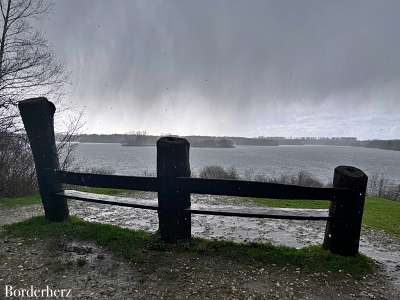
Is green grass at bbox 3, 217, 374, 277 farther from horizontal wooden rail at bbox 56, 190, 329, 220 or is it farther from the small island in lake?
the small island in lake

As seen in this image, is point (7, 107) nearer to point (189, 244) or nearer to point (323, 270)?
point (189, 244)

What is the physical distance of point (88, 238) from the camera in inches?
200

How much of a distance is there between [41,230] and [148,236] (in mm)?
2020

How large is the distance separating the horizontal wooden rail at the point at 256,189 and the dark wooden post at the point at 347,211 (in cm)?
13

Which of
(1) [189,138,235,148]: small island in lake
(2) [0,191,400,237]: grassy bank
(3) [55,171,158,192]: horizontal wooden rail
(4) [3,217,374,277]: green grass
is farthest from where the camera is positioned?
(1) [189,138,235,148]: small island in lake

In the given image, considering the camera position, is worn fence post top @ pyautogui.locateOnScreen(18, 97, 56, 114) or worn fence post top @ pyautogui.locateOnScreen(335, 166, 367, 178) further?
worn fence post top @ pyautogui.locateOnScreen(18, 97, 56, 114)

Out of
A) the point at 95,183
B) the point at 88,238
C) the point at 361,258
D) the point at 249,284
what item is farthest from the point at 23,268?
the point at 361,258

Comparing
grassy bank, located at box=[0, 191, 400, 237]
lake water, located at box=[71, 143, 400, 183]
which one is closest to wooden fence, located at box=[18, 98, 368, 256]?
grassy bank, located at box=[0, 191, 400, 237]

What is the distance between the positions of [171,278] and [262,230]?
8.99 feet

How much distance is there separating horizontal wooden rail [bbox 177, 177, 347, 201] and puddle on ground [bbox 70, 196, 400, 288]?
127cm

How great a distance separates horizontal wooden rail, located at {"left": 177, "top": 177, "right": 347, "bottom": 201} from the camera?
13.9 feet

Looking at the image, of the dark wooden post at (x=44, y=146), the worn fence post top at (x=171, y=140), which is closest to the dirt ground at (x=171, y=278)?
the dark wooden post at (x=44, y=146)

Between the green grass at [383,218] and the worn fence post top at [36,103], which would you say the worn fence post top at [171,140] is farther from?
the green grass at [383,218]

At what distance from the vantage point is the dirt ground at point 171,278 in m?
3.41
